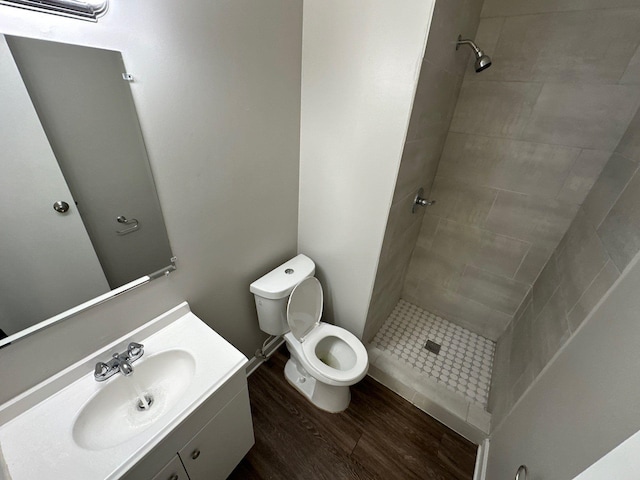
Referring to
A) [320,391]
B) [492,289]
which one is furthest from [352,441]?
[492,289]

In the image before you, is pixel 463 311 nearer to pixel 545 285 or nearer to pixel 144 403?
pixel 545 285

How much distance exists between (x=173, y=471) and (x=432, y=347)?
1749 millimetres

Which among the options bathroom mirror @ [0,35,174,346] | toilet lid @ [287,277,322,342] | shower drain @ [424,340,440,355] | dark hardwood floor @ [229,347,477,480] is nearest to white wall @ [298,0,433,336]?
toilet lid @ [287,277,322,342]

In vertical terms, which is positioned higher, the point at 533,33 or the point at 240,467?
the point at 533,33

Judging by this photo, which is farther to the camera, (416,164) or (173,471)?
(416,164)

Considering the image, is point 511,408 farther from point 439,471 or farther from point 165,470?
point 165,470

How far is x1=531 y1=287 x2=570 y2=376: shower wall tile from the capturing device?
1.07 m

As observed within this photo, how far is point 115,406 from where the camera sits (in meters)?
0.87

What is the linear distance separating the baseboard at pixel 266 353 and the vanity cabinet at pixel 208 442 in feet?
1.80

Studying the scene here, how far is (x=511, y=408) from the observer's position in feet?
4.00

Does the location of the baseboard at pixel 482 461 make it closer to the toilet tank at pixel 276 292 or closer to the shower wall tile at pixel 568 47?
the toilet tank at pixel 276 292

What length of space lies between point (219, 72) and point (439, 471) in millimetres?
2148

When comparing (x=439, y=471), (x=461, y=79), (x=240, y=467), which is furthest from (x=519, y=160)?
(x=240, y=467)

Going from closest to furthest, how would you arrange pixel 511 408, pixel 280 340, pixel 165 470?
pixel 165 470, pixel 511 408, pixel 280 340
